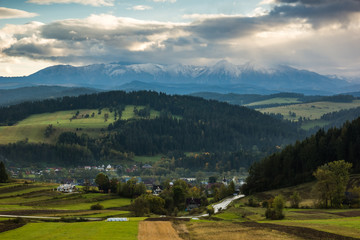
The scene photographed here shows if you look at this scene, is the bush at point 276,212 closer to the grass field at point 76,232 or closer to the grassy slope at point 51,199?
the grass field at point 76,232

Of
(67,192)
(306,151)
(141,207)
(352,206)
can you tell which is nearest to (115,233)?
(141,207)

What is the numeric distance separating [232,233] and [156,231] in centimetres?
916

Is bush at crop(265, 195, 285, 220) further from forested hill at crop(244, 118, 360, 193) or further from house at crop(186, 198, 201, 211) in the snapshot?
house at crop(186, 198, 201, 211)

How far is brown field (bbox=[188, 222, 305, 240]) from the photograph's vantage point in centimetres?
4525

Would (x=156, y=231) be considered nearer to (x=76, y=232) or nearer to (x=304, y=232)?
(x=76, y=232)

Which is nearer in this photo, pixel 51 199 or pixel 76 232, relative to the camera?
pixel 76 232

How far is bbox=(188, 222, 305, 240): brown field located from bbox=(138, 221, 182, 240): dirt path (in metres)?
2.38

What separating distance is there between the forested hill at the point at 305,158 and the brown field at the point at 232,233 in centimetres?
6489

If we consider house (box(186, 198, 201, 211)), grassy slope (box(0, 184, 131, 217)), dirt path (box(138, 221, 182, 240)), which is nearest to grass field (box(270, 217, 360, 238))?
dirt path (box(138, 221, 182, 240))

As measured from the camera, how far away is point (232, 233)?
48406 mm

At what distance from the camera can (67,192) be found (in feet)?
388

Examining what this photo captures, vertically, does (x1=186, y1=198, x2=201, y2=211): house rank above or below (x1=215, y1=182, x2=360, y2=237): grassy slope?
below

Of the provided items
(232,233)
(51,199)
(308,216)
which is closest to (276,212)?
(308,216)

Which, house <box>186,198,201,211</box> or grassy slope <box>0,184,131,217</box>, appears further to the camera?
house <box>186,198,201,211</box>
